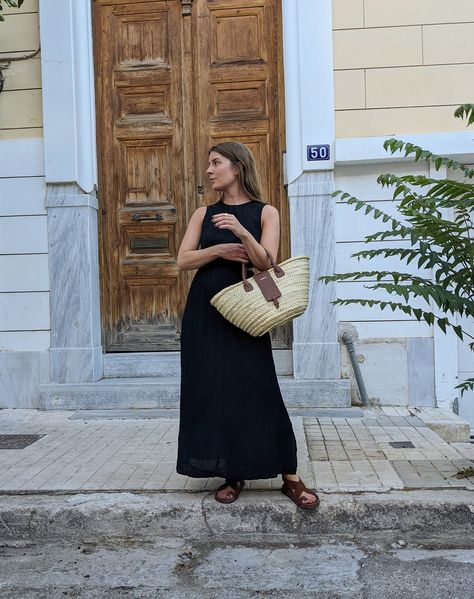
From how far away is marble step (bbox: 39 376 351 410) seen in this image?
19.0 feet

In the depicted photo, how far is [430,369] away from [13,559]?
3.89m

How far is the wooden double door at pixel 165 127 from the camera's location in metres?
6.32

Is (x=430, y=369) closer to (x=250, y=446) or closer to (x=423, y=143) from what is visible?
(x=423, y=143)

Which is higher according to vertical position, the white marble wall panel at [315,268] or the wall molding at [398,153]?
the wall molding at [398,153]

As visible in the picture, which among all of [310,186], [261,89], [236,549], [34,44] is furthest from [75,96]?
[236,549]

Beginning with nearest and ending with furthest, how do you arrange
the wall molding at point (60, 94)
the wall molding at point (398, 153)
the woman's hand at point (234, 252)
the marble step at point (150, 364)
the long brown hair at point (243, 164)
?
1. the woman's hand at point (234, 252)
2. the long brown hair at point (243, 164)
3. the wall molding at point (398, 153)
4. the wall molding at point (60, 94)
5. the marble step at point (150, 364)

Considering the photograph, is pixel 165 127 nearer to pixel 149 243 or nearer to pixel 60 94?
pixel 60 94

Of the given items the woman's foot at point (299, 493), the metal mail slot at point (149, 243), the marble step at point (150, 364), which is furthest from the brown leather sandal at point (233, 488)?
the metal mail slot at point (149, 243)

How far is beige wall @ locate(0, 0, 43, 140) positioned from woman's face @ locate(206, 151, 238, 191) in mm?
3291

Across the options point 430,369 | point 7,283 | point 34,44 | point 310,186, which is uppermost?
point 34,44

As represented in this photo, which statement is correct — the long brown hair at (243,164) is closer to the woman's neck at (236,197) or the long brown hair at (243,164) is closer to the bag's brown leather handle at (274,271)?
the woman's neck at (236,197)

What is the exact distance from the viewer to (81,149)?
20.1 feet

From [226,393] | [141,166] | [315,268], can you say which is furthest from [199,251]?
[141,166]

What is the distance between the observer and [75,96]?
6.09 m
